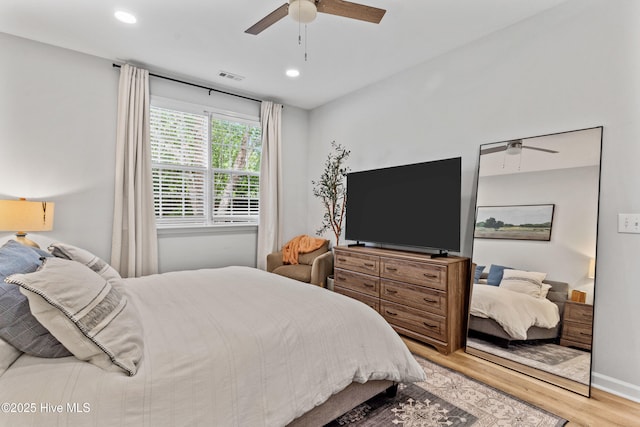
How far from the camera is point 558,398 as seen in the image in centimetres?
212

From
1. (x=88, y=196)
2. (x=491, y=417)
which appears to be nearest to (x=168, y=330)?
(x=491, y=417)

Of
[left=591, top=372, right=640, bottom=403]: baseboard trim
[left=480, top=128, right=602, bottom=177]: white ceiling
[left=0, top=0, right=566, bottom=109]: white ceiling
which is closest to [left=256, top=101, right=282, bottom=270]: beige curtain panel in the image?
[left=0, top=0, right=566, bottom=109]: white ceiling

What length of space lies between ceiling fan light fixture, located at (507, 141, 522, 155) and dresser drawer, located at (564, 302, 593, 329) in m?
1.22

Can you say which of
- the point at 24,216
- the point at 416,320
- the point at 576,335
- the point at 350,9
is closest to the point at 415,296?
the point at 416,320

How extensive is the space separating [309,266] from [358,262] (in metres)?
0.90

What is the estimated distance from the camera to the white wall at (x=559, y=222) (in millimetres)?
2271

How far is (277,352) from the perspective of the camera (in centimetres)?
147

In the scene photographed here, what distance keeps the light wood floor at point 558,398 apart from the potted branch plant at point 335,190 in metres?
2.11

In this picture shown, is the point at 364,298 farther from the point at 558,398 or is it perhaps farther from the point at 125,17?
the point at 125,17

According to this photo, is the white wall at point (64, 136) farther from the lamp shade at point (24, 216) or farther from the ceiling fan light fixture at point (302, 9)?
the ceiling fan light fixture at point (302, 9)

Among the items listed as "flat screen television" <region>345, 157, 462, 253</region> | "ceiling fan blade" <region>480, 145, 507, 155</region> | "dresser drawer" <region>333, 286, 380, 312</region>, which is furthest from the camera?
"dresser drawer" <region>333, 286, 380, 312</region>

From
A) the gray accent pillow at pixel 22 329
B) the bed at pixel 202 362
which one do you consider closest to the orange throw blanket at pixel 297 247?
the bed at pixel 202 362

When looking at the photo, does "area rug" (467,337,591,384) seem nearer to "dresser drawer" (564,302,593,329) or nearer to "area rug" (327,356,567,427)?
"dresser drawer" (564,302,593,329)

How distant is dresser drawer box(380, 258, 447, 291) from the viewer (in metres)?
2.80
